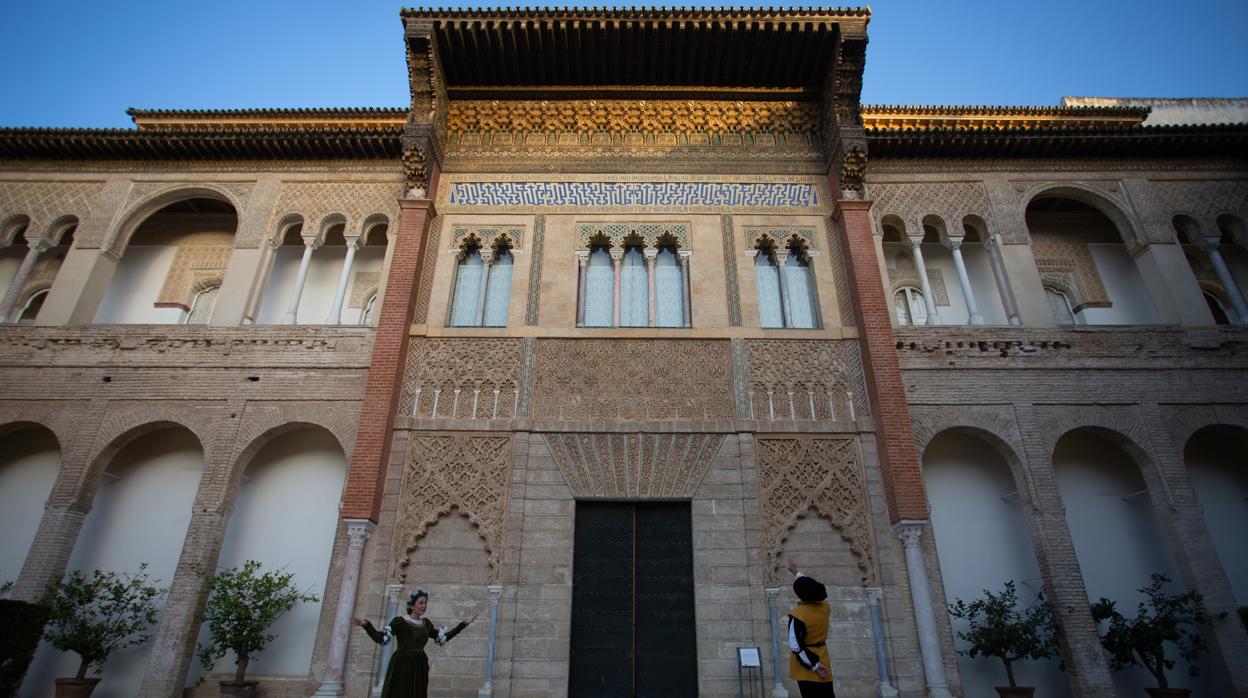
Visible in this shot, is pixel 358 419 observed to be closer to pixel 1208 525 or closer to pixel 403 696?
pixel 403 696

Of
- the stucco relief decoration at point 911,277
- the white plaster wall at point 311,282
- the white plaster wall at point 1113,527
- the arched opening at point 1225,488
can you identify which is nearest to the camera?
the white plaster wall at point 1113,527

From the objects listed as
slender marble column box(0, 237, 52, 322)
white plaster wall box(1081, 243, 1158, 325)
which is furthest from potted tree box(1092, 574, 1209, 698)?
slender marble column box(0, 237, 52, 322)

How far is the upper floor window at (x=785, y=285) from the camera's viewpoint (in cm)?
985

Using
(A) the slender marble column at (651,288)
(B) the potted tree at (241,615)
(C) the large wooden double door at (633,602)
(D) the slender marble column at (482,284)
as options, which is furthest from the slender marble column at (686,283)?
(B) the potted tree at (241,615)

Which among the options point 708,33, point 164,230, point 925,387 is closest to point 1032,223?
point 925,387

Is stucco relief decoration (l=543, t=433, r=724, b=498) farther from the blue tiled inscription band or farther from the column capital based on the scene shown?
the blue tiled inscription band

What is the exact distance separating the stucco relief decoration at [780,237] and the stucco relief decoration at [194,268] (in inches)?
334

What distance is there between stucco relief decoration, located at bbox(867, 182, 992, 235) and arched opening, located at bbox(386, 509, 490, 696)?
7.61 metres

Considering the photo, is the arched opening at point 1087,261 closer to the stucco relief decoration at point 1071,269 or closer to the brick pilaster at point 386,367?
the stucco relief decoration at point 1071,269

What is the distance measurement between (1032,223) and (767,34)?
5664 mm

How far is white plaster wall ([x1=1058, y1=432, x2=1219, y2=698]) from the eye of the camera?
8.99 meters

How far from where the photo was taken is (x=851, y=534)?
326 inches

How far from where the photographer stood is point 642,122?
11086 millimetres

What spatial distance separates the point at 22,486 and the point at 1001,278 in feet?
48.9
